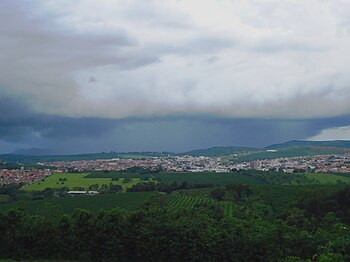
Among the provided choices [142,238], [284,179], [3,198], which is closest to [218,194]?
[284,179]

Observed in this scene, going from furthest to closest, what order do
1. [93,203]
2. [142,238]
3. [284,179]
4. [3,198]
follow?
1. [284,179]
2. [3,198]
3. [93,203]
4. [142,238]

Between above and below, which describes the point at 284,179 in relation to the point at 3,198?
above

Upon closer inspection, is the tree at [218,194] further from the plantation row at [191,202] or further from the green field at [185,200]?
the green field at [185,200]

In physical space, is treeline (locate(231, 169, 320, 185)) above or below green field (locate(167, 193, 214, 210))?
above

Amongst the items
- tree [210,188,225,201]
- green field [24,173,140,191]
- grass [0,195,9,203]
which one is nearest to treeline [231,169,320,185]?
tree [210,188,225,201]

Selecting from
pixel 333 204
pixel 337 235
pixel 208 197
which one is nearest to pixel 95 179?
pixel 208 197

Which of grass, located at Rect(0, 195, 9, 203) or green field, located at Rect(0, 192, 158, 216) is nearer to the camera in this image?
green field, located at Rect(0, 192, 158, 216)

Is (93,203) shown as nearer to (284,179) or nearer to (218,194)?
(218,194)

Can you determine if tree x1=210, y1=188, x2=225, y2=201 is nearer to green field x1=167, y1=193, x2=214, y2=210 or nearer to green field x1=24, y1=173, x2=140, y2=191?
green field x1=167, y1=193, x2=214, y2=210

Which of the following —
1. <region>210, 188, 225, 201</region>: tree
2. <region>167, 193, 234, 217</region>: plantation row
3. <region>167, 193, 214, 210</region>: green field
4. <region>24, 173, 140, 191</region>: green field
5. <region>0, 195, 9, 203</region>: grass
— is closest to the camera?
<region>167, 193, 234, 217</region>: plantation row

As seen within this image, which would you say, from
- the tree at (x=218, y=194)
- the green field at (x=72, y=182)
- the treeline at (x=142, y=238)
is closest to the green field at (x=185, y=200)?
the tree at (x=218, y=194)
